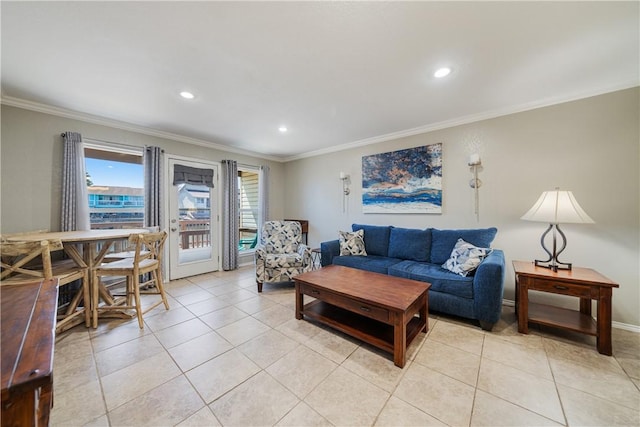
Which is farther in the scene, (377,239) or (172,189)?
(172,189)

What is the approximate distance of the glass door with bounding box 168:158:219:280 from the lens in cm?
389

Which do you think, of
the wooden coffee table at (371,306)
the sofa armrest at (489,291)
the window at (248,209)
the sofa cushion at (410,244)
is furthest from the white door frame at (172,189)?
the sofa armrest at (489,291)

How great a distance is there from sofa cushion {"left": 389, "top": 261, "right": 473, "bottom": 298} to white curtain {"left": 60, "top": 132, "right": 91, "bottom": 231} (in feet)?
12.7

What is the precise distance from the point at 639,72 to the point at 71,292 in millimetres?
6282

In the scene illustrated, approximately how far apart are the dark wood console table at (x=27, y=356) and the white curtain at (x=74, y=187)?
2.41 m

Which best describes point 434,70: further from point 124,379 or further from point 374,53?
point 124,379

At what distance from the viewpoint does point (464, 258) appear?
2.61 m

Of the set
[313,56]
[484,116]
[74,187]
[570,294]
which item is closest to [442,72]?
[313,56]

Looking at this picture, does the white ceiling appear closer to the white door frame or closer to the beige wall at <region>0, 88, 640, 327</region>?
the beige wall at <region>0, 88, 640, 327</region>

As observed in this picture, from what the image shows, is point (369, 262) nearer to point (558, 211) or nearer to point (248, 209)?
point (558, 211)

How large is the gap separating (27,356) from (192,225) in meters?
3.84

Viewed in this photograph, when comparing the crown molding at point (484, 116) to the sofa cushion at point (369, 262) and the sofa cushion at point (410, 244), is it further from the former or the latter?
the sofa cushion at point (369, 262)

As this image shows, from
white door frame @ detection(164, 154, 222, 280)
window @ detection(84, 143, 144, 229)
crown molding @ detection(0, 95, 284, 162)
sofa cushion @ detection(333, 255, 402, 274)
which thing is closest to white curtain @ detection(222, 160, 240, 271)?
white door frame @ detection(164, 154, 222, 280)

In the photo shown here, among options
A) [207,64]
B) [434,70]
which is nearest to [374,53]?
[434,70]
